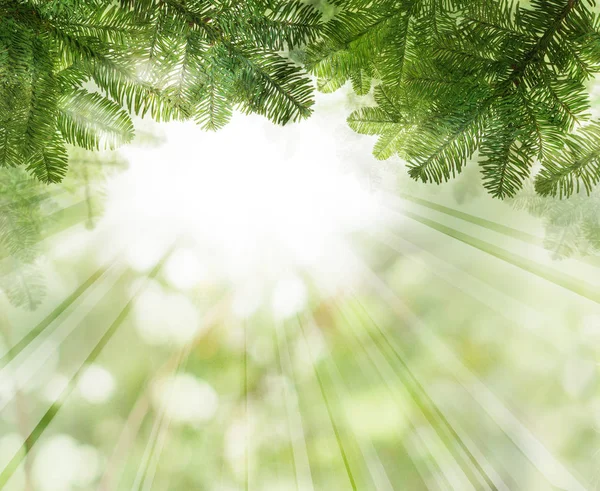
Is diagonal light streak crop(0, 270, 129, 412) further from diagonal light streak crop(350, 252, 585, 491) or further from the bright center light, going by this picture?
diagonal light streak crop(350, 252, 585, 491)

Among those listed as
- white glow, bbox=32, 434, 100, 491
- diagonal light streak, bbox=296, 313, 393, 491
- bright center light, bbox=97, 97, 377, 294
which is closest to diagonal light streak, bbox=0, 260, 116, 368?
bright center light, bbox=97, 97, 377, 294

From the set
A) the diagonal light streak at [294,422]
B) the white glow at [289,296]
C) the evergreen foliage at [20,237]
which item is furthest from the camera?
the white glow at [289,296]

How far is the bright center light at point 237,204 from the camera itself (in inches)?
39.0

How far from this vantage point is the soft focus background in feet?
2.94

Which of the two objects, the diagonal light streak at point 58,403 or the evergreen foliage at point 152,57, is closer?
the evergreen foliage at point 152,57

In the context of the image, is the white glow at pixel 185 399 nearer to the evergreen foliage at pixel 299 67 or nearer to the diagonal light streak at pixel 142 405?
the diagonal light streak at pixel 142 405

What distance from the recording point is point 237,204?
116cm

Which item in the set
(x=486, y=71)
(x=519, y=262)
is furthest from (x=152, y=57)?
(x=519, y=262)

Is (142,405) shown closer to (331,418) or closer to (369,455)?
(331,418)

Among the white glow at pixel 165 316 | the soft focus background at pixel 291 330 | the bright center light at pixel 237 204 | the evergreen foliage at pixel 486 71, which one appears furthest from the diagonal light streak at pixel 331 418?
the evergreen foliage at pixel 486 71

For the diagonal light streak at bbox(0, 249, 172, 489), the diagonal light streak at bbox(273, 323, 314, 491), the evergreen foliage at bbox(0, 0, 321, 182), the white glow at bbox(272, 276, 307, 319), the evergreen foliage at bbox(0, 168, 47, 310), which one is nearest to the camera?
the evergreen foliage at bbox(0, 0, 321, 182)

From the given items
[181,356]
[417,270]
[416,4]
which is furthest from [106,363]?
[416,4]

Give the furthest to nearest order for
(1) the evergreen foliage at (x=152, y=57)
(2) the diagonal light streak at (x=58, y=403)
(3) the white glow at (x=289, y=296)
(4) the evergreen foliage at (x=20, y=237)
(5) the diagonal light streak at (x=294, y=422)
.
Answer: (3) the white glow at (x=289, y=296)
(5) the diagonal light streak at (x=294, y=422)
(2) the diagonal light streak at (x=58, y=403)
(4) the evergreen foliage at (x=20, y=237)
(1) the evergreen foliage at (x=152, y=57)

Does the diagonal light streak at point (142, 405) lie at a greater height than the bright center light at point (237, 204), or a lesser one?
lesser
